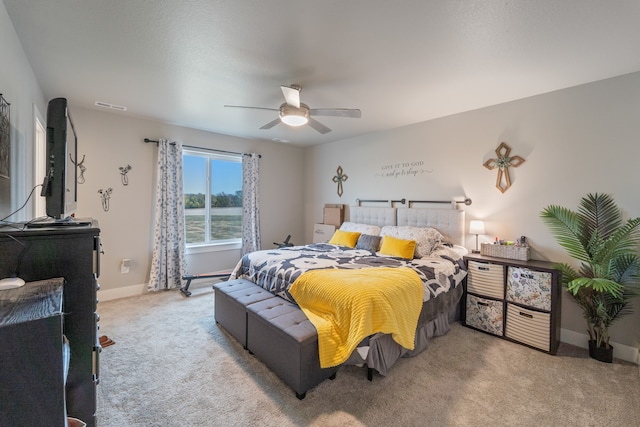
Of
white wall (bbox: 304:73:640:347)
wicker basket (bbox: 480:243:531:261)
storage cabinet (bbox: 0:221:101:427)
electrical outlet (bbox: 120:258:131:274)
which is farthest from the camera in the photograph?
electrical outlet (bbox: 120:258:131:274)

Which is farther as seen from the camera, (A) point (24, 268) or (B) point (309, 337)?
(B) point (309, 337)

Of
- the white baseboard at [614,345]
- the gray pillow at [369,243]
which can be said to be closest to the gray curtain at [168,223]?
the gray pillow at [369,243]

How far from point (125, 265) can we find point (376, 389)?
384cm

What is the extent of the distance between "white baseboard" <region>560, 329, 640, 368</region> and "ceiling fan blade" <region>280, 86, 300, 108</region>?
3.69 metres

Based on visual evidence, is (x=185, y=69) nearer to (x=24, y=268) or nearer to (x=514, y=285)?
(x=24, y=268)

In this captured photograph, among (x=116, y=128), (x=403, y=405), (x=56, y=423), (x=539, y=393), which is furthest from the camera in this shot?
(x=116, y=128)

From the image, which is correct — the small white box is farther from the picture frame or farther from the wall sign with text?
the picture frame

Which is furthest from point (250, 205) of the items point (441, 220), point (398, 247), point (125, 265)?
point (441, 220)

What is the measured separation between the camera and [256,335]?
97.4 inches

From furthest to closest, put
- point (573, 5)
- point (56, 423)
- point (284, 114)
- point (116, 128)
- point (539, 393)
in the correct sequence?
point (116, 128)
point (284, 114)
point (539, 393)
point (573, 5)
point (56, 423)

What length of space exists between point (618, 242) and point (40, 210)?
558 cm

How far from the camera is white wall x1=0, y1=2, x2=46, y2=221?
180cm

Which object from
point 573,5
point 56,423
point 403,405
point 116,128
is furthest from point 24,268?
point 116,128

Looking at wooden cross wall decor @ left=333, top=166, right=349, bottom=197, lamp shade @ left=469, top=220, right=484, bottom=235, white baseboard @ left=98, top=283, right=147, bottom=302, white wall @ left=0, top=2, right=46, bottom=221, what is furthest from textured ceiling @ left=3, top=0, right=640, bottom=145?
white baseboard @ left=98, top=283, right=147, bottom=302
